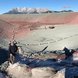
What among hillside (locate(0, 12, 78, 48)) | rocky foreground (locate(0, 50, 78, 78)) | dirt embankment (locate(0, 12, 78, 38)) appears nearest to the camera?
rocky foreground (locate(0, 50, 78, 78))

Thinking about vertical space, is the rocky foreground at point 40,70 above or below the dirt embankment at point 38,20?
above

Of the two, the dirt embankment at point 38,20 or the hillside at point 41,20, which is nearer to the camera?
the hillside at point 41,20

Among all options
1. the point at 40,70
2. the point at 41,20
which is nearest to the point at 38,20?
the point at 41,20

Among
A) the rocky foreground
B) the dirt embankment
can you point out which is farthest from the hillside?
the rocky foreground

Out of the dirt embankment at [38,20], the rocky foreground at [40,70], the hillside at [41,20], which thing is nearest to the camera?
the rocky foreground at [40,70]

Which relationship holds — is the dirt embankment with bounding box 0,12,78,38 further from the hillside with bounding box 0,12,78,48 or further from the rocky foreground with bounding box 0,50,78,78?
the rocky foreground with bounding box 0,50,78,78

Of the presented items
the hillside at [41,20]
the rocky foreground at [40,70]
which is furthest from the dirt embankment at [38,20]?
the rocky foreground at [40,70]

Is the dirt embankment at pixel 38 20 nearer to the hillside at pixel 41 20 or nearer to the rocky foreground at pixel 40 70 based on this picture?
the hillside at pixel 41 20

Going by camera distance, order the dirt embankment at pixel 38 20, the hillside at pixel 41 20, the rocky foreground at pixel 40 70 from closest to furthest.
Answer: the rocky foreground at pixel 40 70 → the hillside at pixel 41 20 → the dirt embankment at pixel 38 20

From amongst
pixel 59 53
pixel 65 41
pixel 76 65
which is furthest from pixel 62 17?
pixel 76 65

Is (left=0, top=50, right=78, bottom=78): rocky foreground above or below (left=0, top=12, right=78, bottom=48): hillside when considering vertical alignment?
above

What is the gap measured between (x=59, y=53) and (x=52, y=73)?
25.0 ft

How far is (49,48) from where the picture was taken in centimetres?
3117

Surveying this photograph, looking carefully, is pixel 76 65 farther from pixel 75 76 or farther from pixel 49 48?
pixel 49 48
